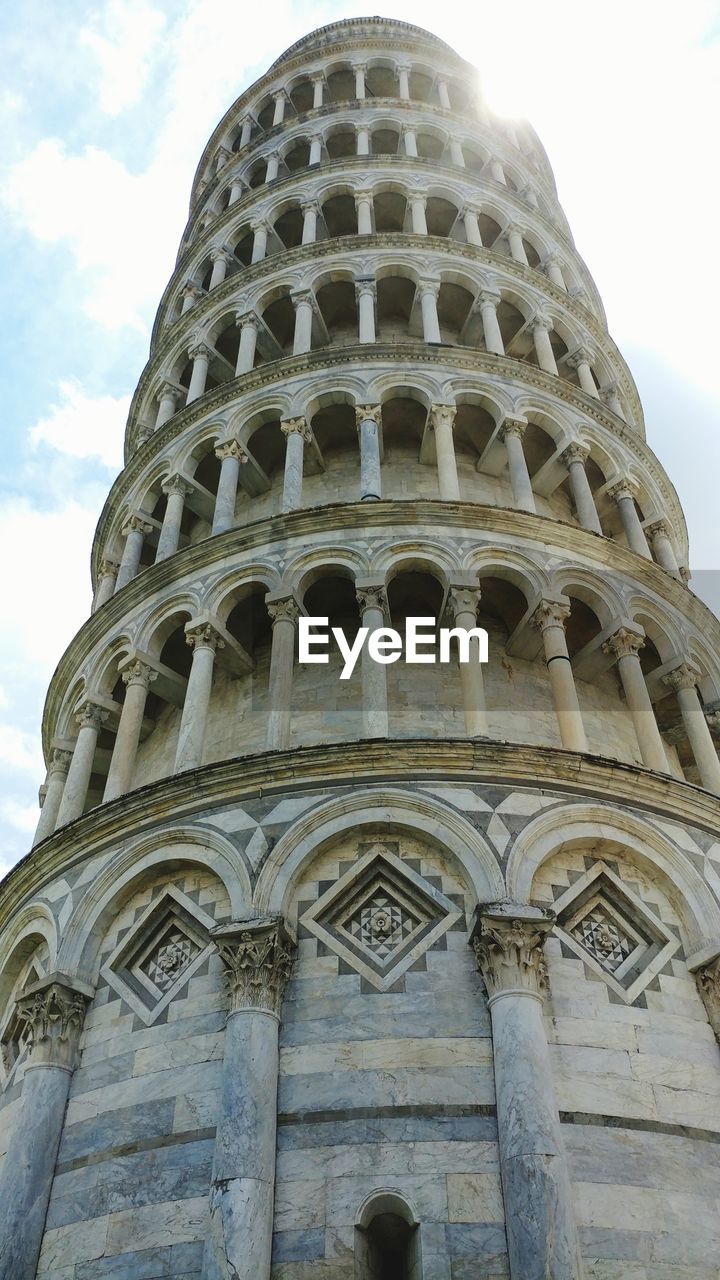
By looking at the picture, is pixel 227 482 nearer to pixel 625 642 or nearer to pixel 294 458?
pixel 294 458

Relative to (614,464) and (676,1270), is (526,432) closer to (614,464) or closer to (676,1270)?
(614,464)

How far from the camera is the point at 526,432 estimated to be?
18750 mm

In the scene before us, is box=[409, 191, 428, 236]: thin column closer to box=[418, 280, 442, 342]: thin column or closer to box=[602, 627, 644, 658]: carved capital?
box=[418, 280, 442, 342]: thin column

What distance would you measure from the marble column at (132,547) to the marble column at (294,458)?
9.76 feet

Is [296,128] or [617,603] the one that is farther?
[296,128]

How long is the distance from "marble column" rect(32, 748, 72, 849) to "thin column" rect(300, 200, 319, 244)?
1123 cm

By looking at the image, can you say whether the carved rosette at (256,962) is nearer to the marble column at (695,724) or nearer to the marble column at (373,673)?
the marble column at (373,673)

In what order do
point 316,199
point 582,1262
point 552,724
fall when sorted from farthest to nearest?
1. point 316,199
2. point 552,724
3. point 582,1262

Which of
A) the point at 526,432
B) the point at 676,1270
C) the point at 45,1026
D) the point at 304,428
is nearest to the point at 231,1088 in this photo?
the point at 45,1026

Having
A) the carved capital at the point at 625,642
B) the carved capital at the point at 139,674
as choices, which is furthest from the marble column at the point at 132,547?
the carved capital at the point at 625,642

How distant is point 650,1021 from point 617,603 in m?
6.29

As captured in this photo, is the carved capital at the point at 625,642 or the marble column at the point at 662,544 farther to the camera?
the marble column at the point at 662,544

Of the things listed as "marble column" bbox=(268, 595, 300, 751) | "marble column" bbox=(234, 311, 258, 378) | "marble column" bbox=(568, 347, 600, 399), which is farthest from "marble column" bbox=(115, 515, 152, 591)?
"marble column" bbox=(568, 347, 600, 399)

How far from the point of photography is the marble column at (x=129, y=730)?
14094 millimetres
